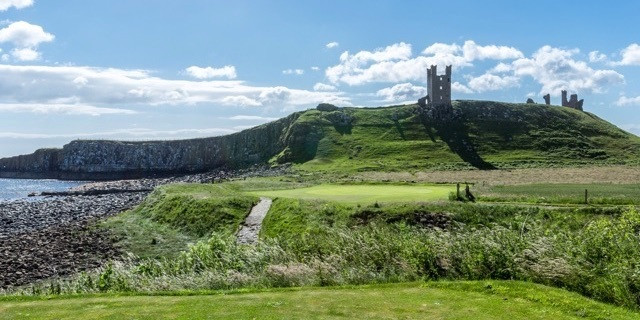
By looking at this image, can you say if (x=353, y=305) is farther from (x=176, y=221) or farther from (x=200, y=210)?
(x=176, y=221)

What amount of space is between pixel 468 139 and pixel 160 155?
10176 cm

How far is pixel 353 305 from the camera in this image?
710 inches

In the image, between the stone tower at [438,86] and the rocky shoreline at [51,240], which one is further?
the stone tower at [438,86]

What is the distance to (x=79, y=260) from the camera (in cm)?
4244

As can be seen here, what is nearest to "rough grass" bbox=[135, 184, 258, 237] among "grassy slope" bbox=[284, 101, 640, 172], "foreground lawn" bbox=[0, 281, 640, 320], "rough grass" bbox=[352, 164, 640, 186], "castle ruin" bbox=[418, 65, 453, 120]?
"foreground lawn" bbox=[0, 281, 640, 320]

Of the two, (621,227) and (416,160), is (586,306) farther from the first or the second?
(416,160)

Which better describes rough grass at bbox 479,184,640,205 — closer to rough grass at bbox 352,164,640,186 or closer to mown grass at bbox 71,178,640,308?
rough grass at bbox 352,164,640,186

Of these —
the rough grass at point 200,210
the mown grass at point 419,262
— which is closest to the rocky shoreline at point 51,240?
the mown grass at point 419,262

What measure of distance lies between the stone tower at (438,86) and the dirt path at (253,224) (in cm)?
12423

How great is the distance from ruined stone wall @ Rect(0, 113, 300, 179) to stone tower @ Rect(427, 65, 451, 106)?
44544 millimetres

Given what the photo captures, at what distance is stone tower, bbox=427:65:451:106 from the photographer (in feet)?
563

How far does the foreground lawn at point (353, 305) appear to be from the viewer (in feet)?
55.5

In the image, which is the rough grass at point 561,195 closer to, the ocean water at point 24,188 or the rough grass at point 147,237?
the rough grass at point 147,237

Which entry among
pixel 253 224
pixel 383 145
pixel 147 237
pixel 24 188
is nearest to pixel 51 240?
pixel 147 237
